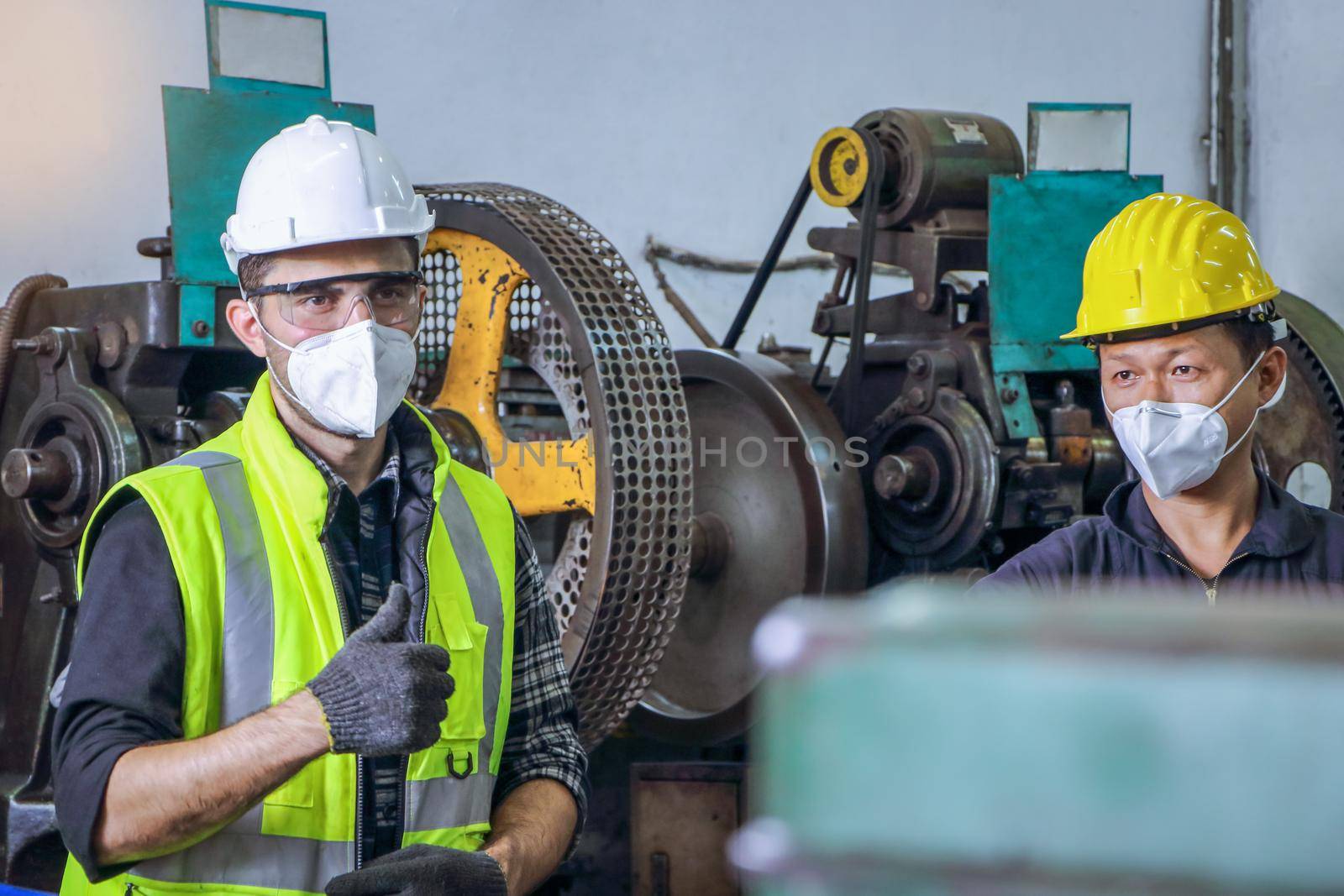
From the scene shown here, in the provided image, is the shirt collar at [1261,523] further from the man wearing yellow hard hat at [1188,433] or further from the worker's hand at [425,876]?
the worker's hand at [425,876]

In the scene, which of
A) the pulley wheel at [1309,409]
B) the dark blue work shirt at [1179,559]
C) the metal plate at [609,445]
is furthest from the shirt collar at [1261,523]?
the pulley wheel at [1309,409]

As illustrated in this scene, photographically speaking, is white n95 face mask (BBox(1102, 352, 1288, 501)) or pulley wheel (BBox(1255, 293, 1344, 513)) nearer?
white n95 face mask (BBox(1102, 352, 1288, 501))

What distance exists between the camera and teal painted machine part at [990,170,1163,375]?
10.1ft

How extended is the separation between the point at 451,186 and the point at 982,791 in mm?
2686

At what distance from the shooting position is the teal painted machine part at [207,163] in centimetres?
255

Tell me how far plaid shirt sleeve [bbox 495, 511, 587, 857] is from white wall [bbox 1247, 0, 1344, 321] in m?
4.11

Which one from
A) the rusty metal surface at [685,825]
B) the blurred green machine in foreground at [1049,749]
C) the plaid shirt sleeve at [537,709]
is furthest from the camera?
the rusty metal surface at [685,825]

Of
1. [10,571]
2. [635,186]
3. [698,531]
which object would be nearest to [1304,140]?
[635,186]

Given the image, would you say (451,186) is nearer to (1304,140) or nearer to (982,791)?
(982,791)

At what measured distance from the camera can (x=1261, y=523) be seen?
4.91 ft

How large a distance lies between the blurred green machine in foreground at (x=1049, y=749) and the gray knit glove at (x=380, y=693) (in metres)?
0.88

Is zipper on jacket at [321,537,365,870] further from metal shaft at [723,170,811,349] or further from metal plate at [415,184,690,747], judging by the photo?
metal shaft at [723,170,811,349]

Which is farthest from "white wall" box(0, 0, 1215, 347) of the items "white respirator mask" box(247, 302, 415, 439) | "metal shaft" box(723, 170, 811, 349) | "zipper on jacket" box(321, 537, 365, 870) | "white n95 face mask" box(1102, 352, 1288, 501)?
"white n95 face mask" box(1102, 352, 1288, 501)

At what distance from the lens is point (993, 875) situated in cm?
38
